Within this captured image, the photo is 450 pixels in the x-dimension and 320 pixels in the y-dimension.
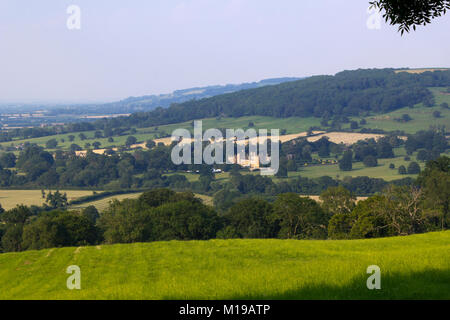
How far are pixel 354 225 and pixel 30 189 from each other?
12951 cm

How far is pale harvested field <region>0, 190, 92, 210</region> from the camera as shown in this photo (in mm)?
117387

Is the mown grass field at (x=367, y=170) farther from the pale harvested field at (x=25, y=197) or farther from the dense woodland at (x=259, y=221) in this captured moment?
the dense woodland at (x=259, y=221)

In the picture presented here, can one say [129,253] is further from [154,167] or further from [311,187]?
[154,167]

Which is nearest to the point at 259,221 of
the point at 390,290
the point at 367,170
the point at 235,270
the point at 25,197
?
the point at 235,270

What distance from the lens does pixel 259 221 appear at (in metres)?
56.1

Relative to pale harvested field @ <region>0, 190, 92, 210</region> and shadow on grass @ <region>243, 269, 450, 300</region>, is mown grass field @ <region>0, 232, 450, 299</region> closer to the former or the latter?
shadow on grass @ <region>243, 269, 450, 300</region>

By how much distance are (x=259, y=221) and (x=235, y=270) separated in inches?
1473

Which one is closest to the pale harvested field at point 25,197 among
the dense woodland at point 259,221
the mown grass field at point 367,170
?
the dense woodland at point 259,221

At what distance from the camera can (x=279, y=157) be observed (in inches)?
6924

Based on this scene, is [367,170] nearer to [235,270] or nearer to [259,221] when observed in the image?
[259,221]

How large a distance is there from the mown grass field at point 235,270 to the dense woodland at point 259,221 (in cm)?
1553

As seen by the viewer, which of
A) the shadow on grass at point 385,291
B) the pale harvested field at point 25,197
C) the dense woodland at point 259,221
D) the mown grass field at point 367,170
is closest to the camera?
the shadow on grass at point 385,291

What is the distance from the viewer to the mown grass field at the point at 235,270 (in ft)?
44.5
